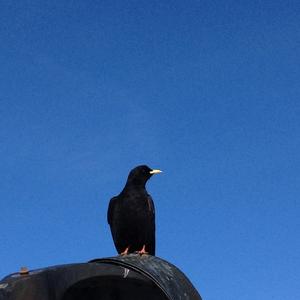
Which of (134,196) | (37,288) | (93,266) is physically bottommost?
(37,288)

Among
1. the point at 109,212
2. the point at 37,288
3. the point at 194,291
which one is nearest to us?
the point at 37,288

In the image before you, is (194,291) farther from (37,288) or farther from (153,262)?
(37,288)

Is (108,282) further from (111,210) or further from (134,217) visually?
(111,210)

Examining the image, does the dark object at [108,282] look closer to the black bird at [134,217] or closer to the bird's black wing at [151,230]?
the black bird at [134,217]

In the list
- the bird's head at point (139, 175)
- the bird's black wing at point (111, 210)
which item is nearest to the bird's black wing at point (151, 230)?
the bird's head at point (139, 175)

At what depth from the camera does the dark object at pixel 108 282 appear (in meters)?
2.87

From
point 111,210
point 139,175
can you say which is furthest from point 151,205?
point 111,210

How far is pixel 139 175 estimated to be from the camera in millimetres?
9969

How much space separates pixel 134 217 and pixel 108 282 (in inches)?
246

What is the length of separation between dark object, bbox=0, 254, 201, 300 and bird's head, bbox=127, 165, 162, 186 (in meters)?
6.45

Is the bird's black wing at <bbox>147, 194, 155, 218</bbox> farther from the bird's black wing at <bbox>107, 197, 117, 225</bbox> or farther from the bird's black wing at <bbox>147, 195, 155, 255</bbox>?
the bird's black wing at <bbox>107, 197, 117, 225</bbox>

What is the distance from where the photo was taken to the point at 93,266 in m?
3.16

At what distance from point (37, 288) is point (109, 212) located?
7.28 meters

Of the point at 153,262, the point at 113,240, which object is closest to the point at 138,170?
the point at 113,240
